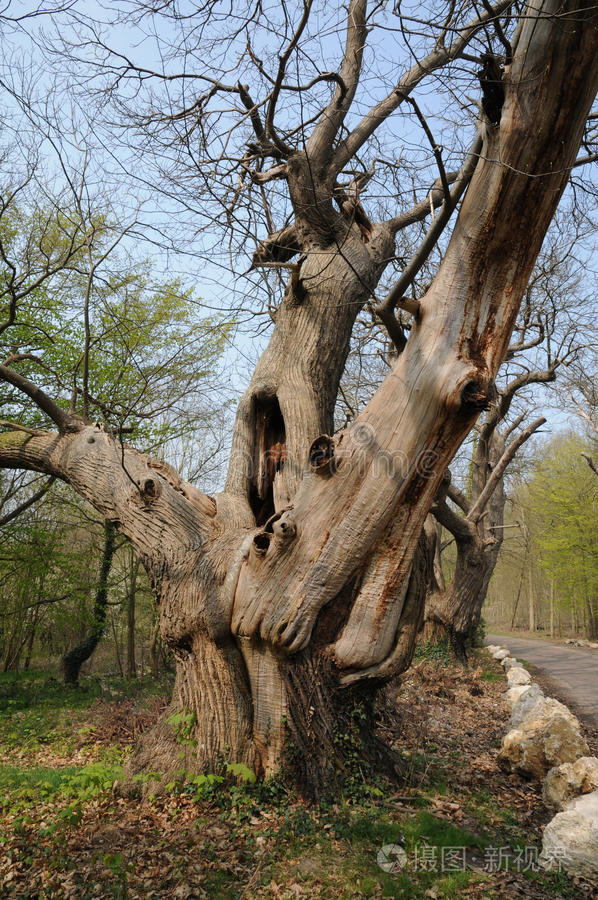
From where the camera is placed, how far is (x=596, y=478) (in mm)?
22172

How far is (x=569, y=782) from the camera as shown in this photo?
4180 millimetres

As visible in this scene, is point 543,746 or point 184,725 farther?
point 543,746

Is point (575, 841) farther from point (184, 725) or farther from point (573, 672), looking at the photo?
point (573, 672)

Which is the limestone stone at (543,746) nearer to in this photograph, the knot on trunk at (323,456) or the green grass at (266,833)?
the green grass at (266,833)

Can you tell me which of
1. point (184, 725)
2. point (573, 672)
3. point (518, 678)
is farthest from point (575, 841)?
point (573, 672)

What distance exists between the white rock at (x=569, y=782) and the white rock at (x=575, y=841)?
0.70 meters

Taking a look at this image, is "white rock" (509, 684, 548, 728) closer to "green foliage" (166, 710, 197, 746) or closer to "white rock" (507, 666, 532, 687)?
"white rock" (507, 666, 532, 687)

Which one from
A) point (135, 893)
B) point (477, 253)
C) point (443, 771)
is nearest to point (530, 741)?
point (443, 771)

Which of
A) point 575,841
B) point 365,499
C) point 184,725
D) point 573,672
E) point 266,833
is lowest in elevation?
point 573,672

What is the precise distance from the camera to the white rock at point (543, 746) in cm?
491

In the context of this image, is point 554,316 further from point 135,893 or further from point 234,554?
point 135,893

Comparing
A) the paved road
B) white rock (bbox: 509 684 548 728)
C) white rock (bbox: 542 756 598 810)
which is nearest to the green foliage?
white rock (bbox: 542 756 598 810)

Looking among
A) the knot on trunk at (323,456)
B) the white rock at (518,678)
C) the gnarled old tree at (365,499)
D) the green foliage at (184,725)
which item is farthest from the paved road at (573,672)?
the knot on trunk at (323,456)

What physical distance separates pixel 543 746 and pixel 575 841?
75.1 inches
